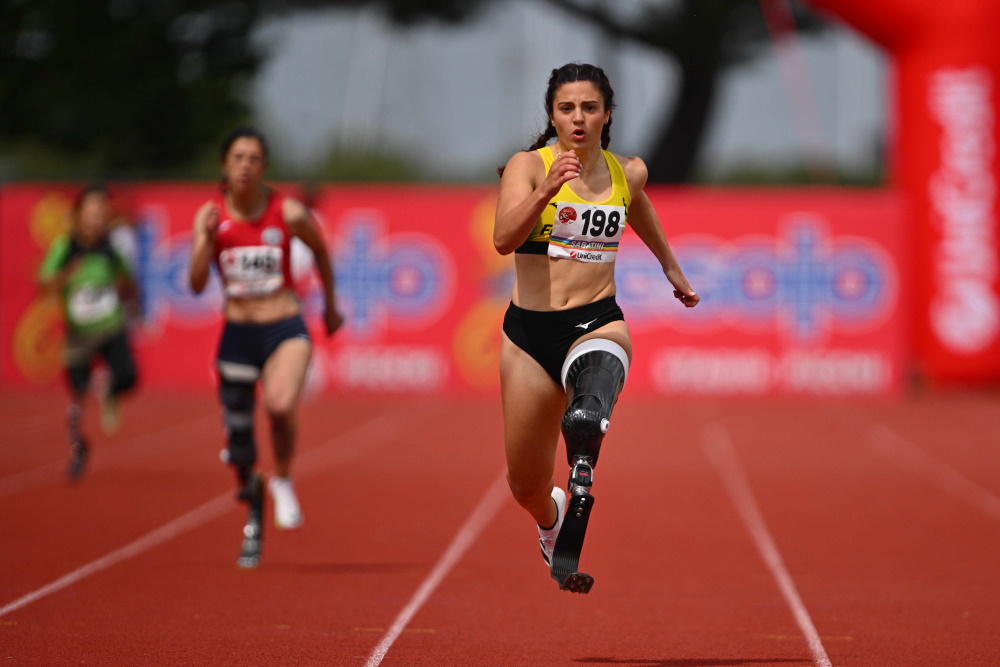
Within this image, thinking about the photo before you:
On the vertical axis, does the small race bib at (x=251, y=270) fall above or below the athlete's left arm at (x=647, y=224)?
below

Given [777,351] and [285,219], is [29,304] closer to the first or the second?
[777,351]

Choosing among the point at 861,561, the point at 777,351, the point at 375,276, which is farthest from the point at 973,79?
the point at 861,561

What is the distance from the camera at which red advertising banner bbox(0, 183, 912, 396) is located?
67.1 ft

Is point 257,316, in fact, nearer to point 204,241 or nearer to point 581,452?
point 204,241

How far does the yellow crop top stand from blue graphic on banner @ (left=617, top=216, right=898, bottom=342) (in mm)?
14708

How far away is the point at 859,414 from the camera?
1916cm

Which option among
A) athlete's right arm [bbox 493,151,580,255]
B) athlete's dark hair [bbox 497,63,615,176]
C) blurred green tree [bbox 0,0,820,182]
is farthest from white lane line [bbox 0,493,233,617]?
blurred green tree [bbox 0,0,820,182]

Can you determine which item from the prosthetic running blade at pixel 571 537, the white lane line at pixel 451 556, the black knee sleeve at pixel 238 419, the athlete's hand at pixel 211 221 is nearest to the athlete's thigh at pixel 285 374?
the black knee sleeve at pixel 238 419

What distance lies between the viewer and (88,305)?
1241cm

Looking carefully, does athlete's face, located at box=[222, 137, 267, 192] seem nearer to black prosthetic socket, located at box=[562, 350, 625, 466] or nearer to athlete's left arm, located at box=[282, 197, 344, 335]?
athlete's left arm, located at box=[282, 197, 344, 335]

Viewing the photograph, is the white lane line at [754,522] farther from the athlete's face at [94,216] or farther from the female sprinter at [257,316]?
the athlete's face at [94,216]

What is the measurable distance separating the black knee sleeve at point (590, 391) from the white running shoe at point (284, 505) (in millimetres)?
2852

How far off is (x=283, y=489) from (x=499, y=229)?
10.8 ft

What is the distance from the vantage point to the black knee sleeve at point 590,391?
524cm
